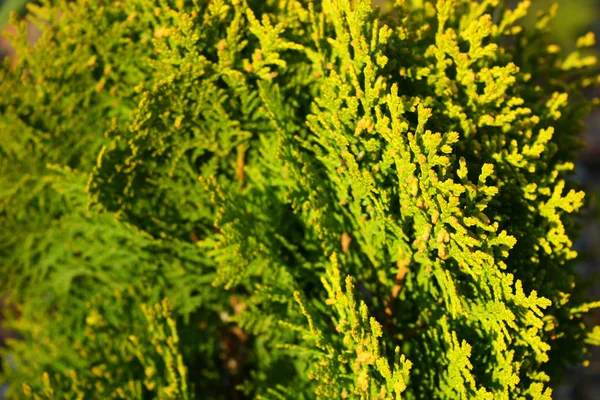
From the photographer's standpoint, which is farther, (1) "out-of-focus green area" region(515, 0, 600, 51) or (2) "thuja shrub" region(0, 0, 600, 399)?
(1) "out-of-focus green area" region(515, 0, 600, 51)

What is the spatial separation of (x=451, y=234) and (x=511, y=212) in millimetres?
454

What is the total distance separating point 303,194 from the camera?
204cm

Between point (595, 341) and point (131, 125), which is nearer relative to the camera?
point (131, 125)

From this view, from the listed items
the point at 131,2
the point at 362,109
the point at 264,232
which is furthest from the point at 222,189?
the point at 131,2

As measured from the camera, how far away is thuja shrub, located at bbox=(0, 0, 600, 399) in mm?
1786

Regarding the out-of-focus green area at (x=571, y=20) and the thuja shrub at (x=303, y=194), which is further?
the out-of-focus green area at (x=571, y=20)

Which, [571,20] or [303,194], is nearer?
[303,194]

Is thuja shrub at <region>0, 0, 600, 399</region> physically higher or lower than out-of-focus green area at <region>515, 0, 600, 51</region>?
lower

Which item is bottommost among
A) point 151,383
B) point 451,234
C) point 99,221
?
point 151,383

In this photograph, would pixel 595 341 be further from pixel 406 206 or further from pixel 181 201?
pixel 181 201

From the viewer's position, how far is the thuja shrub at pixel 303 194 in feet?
5.86

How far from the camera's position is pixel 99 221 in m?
2.39

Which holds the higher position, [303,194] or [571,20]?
[571,20]

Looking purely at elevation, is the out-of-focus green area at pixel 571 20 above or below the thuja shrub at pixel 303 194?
above
